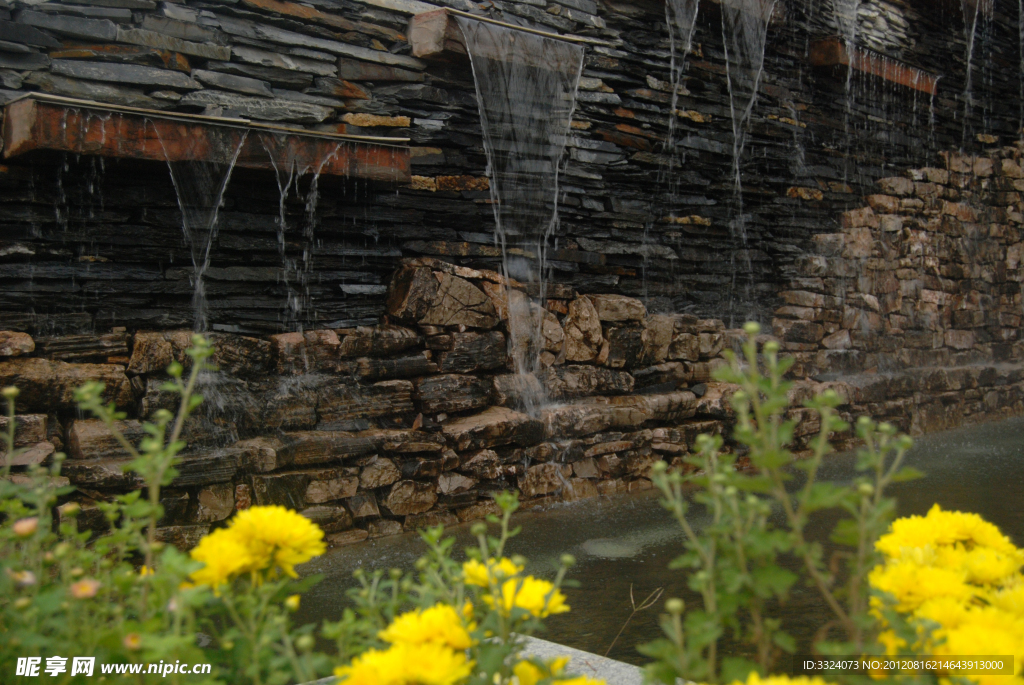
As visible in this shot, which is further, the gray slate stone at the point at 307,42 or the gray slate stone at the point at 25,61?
the gray slate stone at the point at 307,42

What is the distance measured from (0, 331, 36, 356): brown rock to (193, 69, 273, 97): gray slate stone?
1.10 metres

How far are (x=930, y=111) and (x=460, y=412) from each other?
4517 millimetres

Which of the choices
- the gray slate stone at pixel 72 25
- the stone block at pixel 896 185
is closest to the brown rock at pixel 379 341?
the gray slate stone at pixel 72 25

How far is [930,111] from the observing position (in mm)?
5535

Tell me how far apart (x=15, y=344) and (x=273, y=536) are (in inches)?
86.6

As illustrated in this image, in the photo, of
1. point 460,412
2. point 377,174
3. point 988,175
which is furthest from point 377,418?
point 988,175

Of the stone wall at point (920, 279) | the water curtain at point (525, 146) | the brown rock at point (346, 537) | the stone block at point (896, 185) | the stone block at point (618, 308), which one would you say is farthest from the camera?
the stone block at point (896, 185)

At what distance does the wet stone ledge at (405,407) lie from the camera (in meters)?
2.52

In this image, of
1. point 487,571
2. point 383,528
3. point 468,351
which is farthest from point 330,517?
point 487,571

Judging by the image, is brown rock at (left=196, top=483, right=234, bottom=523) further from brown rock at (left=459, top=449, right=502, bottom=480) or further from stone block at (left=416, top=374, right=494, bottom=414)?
brown rock at (left=459, top=449, right=502, bottom=480)

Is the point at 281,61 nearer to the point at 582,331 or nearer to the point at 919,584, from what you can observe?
the point at 582,331

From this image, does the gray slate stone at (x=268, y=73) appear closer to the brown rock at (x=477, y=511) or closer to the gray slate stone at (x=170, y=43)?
the gray slate stone at (x=170, y=43)

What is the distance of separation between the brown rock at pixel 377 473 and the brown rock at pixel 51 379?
921 mm

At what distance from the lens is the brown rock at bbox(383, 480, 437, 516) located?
3031mm
